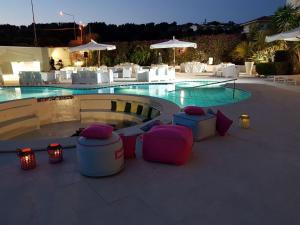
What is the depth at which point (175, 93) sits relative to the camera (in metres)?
9.61

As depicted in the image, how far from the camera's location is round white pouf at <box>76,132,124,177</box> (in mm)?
2846

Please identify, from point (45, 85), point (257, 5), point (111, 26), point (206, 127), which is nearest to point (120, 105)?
point (206, 127)

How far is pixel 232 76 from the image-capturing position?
13.8 metres

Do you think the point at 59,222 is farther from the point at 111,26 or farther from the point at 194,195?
the point at 111,26

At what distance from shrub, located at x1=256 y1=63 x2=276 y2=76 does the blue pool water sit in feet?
11.5

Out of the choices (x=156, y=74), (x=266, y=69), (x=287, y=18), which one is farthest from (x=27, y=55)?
(x=287, y=18)

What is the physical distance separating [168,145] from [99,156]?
0.84 m

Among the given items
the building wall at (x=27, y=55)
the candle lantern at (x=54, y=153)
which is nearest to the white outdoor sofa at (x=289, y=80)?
the candle lantern at (x=54, y=153)

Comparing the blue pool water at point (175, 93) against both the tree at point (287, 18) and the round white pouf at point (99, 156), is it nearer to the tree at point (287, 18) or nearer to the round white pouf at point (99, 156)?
the round white pouf at point (99, 156)

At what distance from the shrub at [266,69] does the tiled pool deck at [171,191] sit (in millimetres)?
10185

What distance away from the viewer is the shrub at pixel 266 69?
12.9 m

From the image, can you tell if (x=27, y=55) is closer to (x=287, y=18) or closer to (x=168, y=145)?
(x=287, y=18)

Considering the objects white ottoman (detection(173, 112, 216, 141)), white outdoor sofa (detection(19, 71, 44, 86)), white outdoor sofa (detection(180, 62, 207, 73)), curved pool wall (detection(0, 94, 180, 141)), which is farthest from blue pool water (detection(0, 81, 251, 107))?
white outdoor sofa (detection(180, 62, 207, 73))

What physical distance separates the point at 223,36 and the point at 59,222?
18.5 metres
